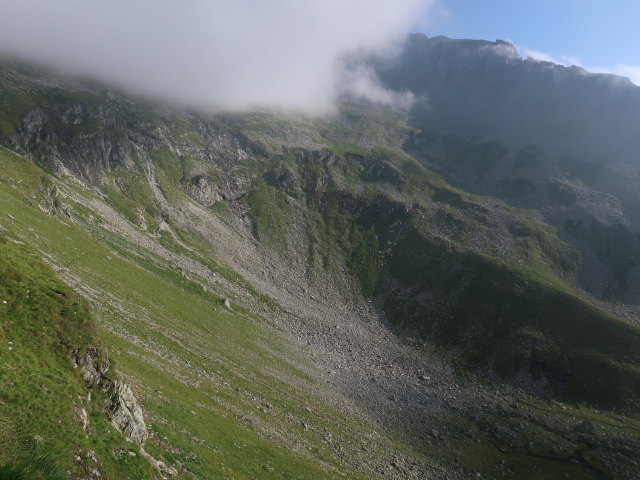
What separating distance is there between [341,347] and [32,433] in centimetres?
8670

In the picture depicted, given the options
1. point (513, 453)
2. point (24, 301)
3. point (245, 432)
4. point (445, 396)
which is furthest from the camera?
point (445, 396)

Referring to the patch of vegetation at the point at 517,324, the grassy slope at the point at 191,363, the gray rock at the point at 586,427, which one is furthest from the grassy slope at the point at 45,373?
the patch of vegetation at the point at 517,324

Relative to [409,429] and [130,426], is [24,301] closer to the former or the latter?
[130,426]

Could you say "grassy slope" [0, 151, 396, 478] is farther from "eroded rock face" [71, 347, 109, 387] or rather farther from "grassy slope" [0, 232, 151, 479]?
"grassy slope" [0, 232, 151, 479]

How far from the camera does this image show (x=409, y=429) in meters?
68.9

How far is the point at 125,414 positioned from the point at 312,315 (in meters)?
90.5

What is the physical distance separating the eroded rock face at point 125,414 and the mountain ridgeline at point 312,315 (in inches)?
12.7

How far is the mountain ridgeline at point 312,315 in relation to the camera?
42.4 m

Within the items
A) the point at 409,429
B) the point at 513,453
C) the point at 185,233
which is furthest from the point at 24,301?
the point at 185,233

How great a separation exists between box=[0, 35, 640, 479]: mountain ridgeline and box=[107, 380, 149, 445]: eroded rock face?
1.06 feet

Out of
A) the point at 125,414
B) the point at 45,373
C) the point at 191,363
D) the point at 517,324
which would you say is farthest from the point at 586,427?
the point at 45,373

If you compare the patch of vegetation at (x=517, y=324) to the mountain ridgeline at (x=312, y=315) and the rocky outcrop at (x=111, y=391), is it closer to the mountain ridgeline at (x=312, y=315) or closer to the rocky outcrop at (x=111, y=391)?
the mountain ridgeline at (x=312, y=315)

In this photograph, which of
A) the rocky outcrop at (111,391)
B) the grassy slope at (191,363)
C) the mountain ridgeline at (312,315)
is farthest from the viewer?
the mountain ridgeline at (312,315)

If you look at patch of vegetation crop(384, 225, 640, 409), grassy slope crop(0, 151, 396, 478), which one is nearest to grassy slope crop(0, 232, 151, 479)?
grassy slope crop(0, 151, 396, 478)
